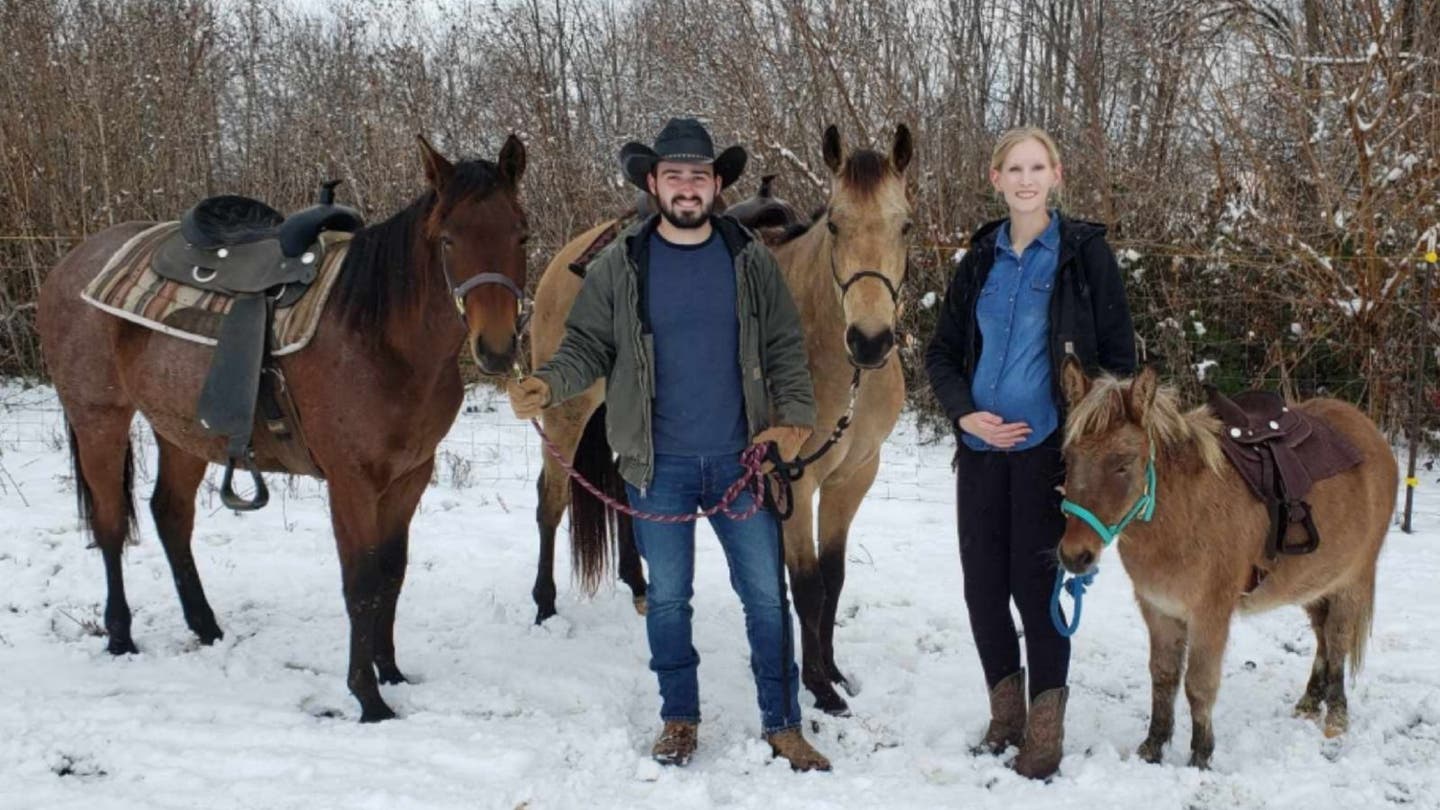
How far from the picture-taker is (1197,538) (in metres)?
2.67

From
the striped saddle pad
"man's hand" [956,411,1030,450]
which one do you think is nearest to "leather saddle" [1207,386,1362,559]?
"man's hand" [956,411,1030,450]

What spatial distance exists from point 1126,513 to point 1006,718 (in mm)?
820

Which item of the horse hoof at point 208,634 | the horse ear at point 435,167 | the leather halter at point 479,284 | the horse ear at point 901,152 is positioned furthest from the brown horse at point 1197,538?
the horse hoof at point 208,634

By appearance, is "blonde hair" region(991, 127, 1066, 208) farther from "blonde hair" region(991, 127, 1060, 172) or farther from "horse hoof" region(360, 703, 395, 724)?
"horse hoof" region(360, 703, 395, 724)

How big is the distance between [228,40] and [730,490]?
11.5m

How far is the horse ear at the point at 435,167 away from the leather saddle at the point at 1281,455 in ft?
8.13

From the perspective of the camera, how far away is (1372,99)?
6254mm

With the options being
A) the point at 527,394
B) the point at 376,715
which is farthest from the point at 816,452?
the point at 376,715

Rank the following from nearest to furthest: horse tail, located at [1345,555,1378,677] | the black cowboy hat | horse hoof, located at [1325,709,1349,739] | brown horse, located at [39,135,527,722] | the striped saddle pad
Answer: the black cowboy hat → brown horse, located at [39,135,527,722] → horse hoof, located at [1325,709,1349,739] → horse tail, located at [1345,555,1378,677] → the striped saddle pad

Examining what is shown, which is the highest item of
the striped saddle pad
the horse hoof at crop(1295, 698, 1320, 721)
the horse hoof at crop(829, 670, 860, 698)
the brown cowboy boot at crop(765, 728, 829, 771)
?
the striped saddle pad

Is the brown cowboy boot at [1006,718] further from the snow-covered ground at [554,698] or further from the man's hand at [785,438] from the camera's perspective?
the man's hand at [785,438]

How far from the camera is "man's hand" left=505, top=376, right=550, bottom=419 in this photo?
253cm

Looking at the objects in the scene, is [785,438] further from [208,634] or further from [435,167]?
[208,634]

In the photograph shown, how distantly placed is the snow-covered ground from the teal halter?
75 centimetres
